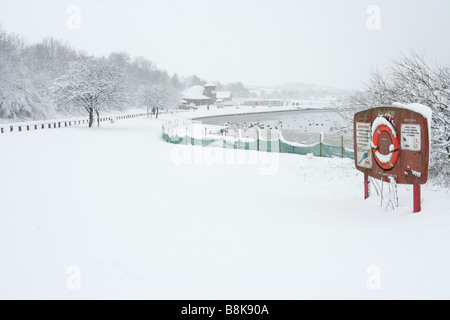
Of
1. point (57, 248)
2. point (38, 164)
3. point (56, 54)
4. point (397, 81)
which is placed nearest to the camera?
point (57, 248)

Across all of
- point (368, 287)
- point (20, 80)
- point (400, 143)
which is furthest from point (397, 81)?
point (20, 80)

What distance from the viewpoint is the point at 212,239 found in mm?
6977

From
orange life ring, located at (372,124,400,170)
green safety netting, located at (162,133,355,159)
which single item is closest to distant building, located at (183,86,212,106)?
green safety netting, located at (162,133,355,159)

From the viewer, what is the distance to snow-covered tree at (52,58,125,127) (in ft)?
124

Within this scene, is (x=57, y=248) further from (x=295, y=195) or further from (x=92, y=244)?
(x=295, y=195)

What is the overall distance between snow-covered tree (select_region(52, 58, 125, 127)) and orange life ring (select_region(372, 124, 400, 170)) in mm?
33413

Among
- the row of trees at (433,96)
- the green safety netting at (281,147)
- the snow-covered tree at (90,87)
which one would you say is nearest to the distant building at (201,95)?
the snow-covered tree at (90,87)

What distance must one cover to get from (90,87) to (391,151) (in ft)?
114

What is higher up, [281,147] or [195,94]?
[195,94]

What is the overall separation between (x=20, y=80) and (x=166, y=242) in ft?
172

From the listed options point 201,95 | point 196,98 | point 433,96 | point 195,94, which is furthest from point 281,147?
point 195,94

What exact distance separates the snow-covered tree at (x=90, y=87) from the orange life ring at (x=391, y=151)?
33.4 metres

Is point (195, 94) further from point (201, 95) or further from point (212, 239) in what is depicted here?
point (212, 239)
